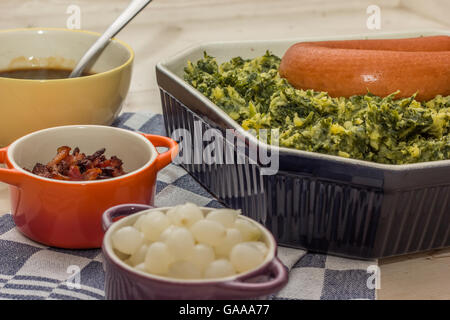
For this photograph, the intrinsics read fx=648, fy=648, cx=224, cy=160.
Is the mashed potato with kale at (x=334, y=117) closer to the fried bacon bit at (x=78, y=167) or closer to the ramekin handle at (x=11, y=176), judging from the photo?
the fried bacon bit at (x=78, y=167)

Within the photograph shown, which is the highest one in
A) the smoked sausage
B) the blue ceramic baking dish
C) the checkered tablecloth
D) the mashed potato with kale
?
the smoked sausage

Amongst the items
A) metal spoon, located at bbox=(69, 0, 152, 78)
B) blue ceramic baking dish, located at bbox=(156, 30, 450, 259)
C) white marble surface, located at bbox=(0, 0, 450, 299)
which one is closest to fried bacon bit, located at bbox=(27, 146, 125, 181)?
blue ceramic baking dish, located at bbox=(156, 30, 450, 259)

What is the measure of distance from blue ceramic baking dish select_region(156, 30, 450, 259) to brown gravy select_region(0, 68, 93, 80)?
382mm

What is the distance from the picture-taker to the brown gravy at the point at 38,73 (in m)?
1.13

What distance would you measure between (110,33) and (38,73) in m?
0.15

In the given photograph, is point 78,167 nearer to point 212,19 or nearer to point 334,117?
point 334,117

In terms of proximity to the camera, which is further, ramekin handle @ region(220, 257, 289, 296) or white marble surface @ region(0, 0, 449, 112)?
white marble surface @ region(0, 0, 449, 112)

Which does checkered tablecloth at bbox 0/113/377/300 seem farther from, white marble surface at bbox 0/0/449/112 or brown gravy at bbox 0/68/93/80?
white marble surface at bbox 0/0/449/112

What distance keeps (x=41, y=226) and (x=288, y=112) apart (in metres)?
0.37

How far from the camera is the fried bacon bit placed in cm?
83

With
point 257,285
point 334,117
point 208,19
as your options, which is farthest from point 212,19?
point 257,285

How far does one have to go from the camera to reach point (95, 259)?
0.83m

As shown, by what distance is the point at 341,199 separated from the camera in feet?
2.57

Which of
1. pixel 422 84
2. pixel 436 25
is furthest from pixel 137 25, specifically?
pixel 422 84
